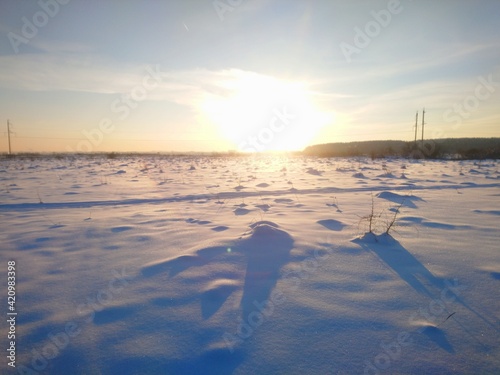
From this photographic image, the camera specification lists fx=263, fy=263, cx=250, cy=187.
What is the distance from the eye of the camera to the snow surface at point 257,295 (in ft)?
4.50

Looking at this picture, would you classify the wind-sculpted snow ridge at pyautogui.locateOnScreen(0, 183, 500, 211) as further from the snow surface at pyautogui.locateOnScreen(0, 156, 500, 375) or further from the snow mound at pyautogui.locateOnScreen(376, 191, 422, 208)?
the snow surface at pyautogui.locateOnScreen(0, 156, 500, 375)

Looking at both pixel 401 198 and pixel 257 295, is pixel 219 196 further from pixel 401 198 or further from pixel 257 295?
pixel 257 295

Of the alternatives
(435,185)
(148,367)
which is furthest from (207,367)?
Result: (435,185)

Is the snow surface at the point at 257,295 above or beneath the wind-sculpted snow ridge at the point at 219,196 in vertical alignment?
beneath

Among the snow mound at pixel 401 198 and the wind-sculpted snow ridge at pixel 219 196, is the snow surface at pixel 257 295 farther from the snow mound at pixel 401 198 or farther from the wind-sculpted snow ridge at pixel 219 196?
the wind-sculpted snow ridge at pixel 219 196

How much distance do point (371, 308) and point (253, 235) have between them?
5.07 feet

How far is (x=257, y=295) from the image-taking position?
1900 mm

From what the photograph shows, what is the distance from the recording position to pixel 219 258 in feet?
8.30

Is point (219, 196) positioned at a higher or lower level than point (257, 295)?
higher

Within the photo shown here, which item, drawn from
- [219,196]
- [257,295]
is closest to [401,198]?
[219,196]

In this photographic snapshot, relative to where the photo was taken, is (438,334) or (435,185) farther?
(435,185)

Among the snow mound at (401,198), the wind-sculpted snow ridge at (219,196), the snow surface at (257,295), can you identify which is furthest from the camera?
the wind-sculpted snow ridge at (219,196)

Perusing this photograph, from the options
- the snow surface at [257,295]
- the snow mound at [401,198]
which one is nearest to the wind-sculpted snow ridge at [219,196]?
the snow mound at [401,198]

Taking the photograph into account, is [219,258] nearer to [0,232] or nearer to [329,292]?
[329,292]
